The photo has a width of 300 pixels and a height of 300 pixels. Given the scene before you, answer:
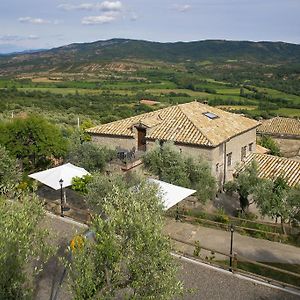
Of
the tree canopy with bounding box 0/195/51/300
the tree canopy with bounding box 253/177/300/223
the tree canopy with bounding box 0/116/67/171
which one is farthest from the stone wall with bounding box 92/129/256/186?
the tree canopy with bounding box 0/195/51/300

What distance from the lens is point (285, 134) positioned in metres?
42.1

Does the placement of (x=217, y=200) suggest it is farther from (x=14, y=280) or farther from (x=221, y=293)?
(x=14, y=280)

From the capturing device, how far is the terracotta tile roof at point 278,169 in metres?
21.9

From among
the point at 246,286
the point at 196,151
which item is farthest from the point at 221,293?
the point at 196,151

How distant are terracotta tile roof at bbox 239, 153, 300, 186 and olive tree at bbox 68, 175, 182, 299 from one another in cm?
1471

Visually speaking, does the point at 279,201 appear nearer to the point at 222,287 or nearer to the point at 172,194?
the point at 172,194

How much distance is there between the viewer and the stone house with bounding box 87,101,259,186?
868 inches

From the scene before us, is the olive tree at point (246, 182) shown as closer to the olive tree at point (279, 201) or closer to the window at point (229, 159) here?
the olive tree at point (279, 201)

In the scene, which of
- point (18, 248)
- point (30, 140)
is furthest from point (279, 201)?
point (30, 140)

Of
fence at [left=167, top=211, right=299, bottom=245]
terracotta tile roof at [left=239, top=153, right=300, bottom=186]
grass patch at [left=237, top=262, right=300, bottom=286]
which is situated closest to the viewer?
grass patch at [left=237, top=262, right=300, bottom=286]

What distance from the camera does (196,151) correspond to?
22.0 metres

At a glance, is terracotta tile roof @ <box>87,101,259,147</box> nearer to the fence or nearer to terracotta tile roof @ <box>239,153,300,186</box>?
terracotta tile roof @ <box>239,153,300,186</box>

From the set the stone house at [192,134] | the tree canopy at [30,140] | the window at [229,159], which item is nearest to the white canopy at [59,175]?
the tree canopy at [30,140]

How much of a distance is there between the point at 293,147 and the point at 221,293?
3246cm
